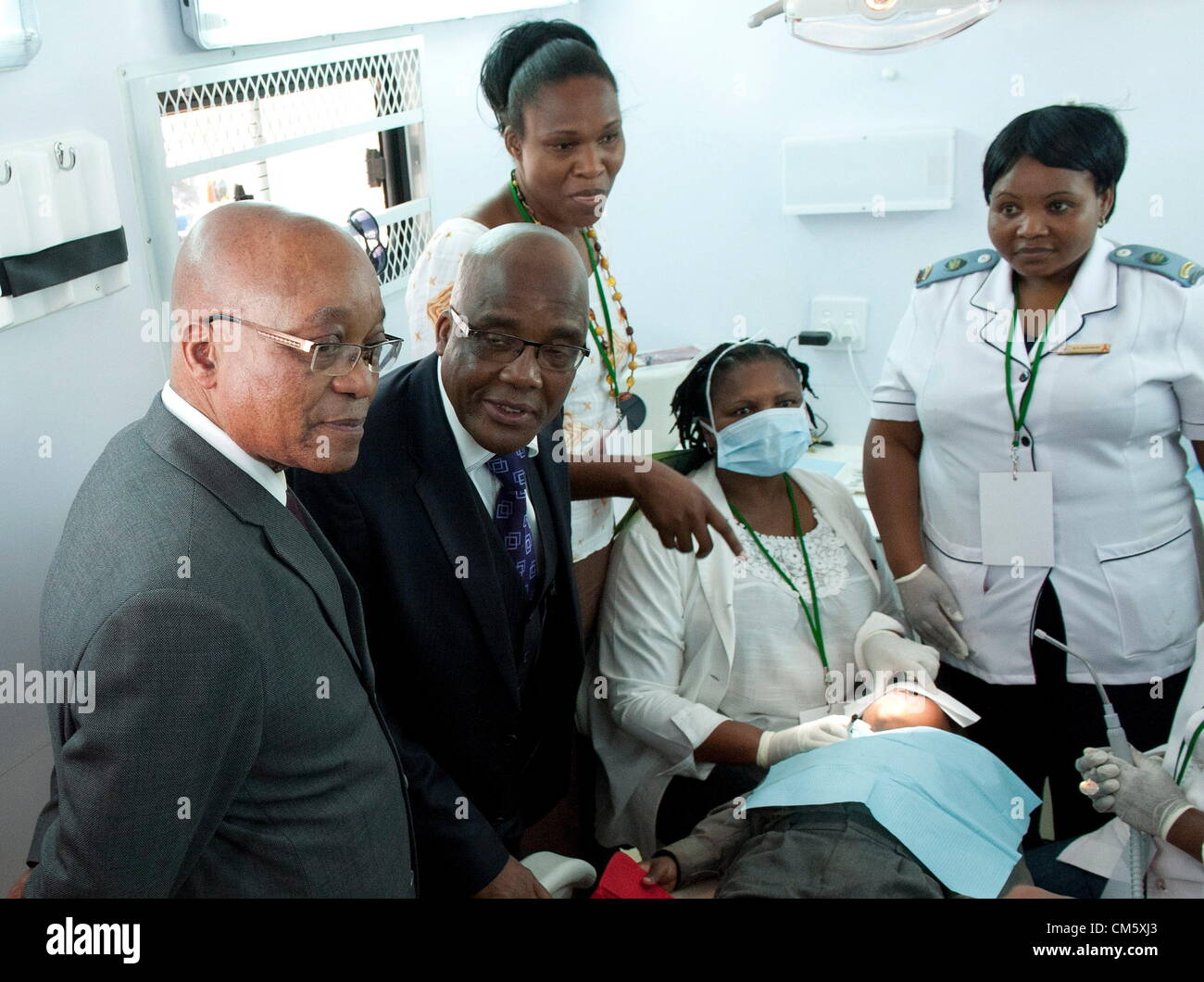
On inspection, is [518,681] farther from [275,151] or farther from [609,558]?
[275,151]

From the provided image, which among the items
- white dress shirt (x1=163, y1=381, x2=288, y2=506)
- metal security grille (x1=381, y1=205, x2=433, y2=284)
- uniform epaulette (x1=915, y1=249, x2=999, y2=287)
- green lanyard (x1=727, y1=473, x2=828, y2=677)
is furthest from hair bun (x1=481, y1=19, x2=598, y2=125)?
white dress shirt (x1=163, y1=381, x2=288, y2=506)

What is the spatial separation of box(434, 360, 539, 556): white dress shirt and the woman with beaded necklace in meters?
0.23

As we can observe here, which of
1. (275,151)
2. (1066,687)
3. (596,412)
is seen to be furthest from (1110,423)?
(275,151)

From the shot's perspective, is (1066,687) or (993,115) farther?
(993,115)

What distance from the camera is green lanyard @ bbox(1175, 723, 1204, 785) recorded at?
1.52 meters

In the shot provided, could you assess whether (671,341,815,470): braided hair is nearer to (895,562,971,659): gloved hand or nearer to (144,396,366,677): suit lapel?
(895,562,971,659): gloved hand

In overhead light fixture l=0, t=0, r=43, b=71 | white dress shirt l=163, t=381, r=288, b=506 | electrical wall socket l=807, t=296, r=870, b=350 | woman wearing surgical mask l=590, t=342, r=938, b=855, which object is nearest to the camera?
white dress shirt l=163, t=381, r=288, b=506

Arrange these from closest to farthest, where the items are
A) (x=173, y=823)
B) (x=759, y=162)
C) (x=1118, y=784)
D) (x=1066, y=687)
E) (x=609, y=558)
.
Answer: (x=173, y=823) → (x=1118, y=784) → (x=1066, y=687) → (x=609, y=558) → (x=759, y=162)

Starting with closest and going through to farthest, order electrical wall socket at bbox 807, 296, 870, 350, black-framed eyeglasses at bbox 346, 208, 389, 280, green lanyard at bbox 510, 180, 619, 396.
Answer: green lanyard at bbox 510, 180, 619, 396 < black-framed eyeglasses at bbox 346, 208, 389, 280 < electrical wall socket at bbox 807, 296, 870, 350

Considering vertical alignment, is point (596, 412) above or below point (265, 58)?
below

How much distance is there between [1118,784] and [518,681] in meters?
0.87

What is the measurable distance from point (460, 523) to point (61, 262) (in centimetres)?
56

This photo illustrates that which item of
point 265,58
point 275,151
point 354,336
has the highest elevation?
point 265,58

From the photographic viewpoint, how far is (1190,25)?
7.76 feet
